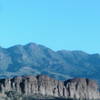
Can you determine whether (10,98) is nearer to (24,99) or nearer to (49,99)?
(24,99)

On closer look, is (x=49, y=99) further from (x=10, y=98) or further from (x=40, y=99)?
(x=10, y=98)

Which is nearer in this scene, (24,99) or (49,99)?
(24,99)

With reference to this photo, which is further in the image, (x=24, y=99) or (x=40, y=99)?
(x=40, y=99)

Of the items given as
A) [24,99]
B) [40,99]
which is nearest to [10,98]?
[24,99]

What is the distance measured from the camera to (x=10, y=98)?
166 metres

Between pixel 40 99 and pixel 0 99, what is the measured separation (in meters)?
41.7

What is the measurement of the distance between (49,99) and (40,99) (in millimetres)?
6848

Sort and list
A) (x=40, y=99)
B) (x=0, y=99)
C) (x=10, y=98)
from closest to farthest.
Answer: (x=0, y=99)
(x=10, y=98)
(x=40, y=99)

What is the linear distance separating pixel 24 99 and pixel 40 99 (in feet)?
58.0

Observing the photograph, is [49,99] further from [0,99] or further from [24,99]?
[0,99]

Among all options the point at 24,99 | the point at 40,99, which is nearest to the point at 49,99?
the point at 40,99

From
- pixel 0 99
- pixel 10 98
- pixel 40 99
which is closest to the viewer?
pixel 0 99

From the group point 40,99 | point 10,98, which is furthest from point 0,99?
point 40,99

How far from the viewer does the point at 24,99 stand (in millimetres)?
175750
